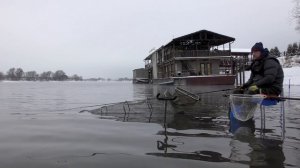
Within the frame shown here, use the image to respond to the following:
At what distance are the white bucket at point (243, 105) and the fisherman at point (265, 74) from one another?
0.20 metres

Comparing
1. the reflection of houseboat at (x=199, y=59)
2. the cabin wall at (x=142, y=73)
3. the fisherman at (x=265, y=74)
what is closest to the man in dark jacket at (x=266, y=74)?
the fisherman at (x=265, y=74)

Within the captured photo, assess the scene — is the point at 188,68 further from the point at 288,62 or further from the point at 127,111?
the point at 127,111

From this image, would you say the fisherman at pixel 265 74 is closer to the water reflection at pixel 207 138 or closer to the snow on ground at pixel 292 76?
the water reflection at pixel 207 138

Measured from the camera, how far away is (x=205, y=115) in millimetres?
11930

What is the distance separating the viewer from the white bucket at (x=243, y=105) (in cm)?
766

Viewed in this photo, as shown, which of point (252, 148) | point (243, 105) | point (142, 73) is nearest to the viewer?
point (252, 148)

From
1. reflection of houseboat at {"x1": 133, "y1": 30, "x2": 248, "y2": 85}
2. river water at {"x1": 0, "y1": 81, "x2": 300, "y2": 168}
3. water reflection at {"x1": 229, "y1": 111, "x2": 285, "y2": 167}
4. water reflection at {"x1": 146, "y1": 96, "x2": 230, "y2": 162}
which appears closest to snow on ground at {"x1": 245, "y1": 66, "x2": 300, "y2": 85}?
reflection of houseboat at {"x1": 133, "y1": 30, "x2": 248, "y2": 85}

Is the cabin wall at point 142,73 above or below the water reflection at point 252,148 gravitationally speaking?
above

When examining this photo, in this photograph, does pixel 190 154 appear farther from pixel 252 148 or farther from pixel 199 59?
pixel 199 59

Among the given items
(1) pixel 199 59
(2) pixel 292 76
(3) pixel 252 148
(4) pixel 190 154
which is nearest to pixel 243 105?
(3) pixel 252 148

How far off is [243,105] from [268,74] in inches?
38.6

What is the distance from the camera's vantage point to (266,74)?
735cm

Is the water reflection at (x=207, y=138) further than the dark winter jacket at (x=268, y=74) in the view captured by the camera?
No

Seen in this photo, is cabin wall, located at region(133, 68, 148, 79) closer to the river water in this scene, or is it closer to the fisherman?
the river water
